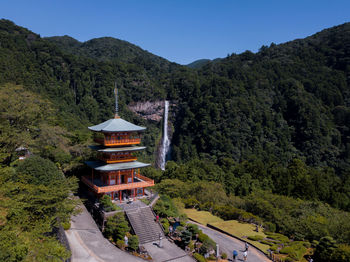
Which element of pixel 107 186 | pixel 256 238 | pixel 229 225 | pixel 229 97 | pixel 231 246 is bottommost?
pixel 229 225

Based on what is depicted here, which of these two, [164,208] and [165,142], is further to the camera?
[165,142]

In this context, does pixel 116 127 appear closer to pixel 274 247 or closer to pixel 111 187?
pixel 111 187

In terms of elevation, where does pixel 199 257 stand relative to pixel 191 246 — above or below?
above

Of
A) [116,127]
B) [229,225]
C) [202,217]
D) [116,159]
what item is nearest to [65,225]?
[116,159]

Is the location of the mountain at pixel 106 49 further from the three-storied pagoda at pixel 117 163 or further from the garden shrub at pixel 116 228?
the garden shrub at pixel 116 228

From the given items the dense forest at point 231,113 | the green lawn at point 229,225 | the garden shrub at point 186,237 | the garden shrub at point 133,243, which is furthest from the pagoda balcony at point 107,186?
the garden shrub at point 186,237
